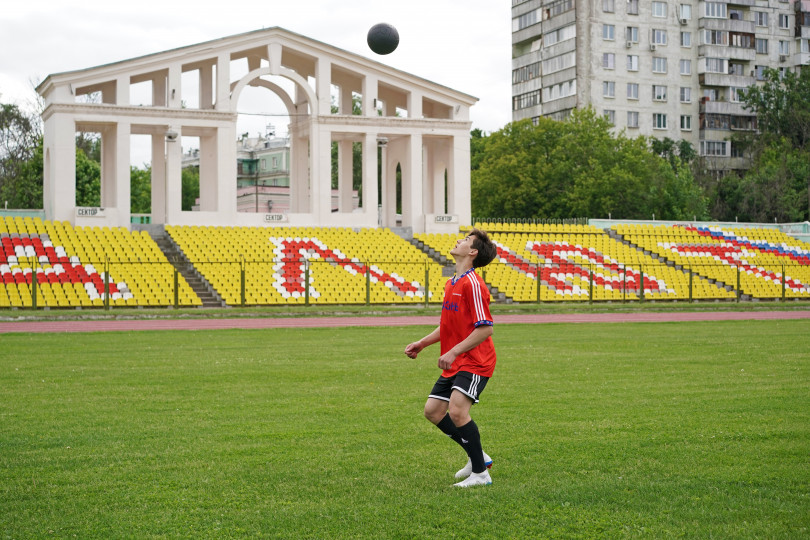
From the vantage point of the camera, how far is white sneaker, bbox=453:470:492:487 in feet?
23.1

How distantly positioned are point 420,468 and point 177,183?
34967 millimetres

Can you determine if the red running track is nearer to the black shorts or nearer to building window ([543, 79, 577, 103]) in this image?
the black shorts

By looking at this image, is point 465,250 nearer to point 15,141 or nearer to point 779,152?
point 15,141

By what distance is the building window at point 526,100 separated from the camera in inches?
3351

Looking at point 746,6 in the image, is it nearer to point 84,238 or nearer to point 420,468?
point 84,238

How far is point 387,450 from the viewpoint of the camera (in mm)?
→ 8445

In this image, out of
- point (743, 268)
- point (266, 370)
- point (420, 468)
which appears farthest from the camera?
point (743, 268)

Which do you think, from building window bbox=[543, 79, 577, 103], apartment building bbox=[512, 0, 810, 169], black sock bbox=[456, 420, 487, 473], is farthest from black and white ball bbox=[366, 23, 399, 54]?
building window bbox=[543, 79, 577, 103]

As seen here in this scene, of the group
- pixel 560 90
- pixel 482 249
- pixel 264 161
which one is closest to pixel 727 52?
pixel 560 90

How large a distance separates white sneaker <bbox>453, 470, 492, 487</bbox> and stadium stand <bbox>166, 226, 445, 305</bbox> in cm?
2558

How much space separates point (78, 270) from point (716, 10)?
67.2m

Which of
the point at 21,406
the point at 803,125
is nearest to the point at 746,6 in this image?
the point at 803,125

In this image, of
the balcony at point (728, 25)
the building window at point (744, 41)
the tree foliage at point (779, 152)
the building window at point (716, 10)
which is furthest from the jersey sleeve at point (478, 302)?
the building window at point (744, 41)

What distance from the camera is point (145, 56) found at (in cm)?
3975
